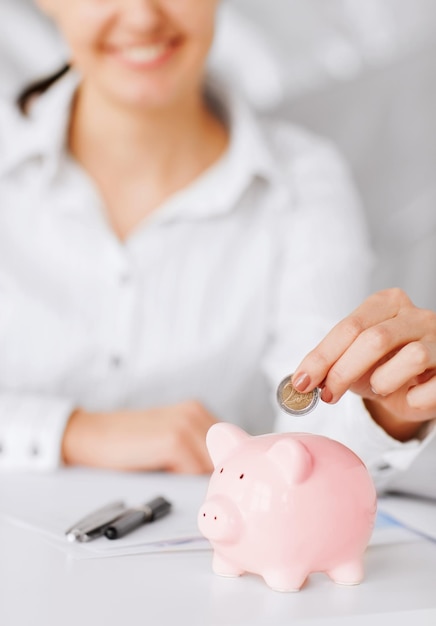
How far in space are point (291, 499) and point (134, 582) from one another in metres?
0.14

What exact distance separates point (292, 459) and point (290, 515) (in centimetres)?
4

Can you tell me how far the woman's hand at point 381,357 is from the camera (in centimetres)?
74

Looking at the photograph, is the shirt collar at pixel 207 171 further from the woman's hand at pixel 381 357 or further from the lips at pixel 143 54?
the woman's hand at pixel 381 357

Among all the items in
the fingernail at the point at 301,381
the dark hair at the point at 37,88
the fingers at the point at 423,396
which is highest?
the dark hair at the point at 37,88

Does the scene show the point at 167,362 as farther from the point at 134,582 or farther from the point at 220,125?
the point at 134,582

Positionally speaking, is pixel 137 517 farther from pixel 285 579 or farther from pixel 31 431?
pixel 31 431

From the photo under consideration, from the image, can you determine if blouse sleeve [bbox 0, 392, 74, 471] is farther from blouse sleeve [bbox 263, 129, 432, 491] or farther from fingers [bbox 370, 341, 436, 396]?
fingers [bbox 370, 341, 436, 396]

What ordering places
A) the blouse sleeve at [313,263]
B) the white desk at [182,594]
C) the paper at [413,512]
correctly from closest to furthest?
the white desk at [182,594] < the paper at [413,512] < the blouse sleeve at [313,263]

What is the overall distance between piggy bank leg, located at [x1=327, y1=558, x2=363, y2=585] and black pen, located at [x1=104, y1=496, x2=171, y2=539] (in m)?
0.21

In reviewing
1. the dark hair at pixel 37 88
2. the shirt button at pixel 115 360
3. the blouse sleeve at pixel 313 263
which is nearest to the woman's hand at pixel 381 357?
the blouse sleeve at pixel 313 263

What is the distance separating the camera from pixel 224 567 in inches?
27.7

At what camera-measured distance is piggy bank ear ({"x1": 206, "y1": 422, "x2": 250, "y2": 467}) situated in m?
0.72

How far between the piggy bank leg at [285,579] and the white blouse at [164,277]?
0.70 meters

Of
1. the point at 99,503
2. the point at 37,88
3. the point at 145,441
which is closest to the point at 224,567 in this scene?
the point at 99,503
